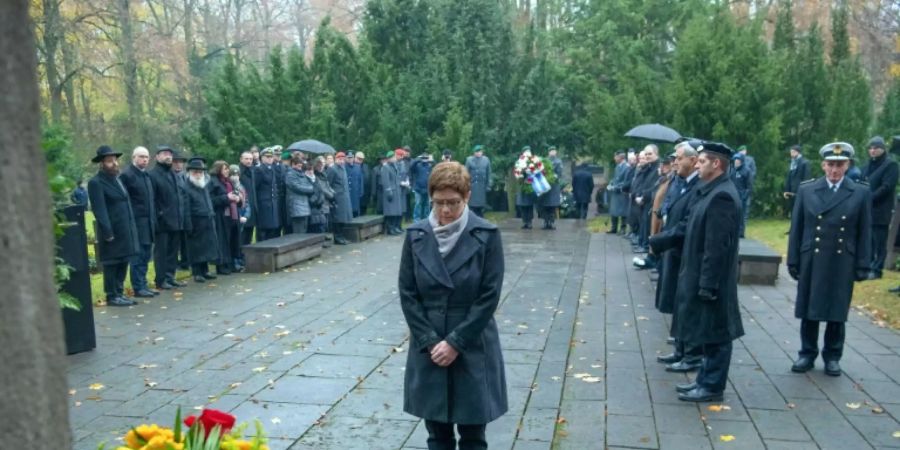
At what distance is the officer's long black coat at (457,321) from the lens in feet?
12.0

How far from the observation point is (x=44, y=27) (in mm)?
22406

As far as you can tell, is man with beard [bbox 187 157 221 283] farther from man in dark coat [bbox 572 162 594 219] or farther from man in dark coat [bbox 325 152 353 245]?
man in dark coat [bbox 572 162 594 219]

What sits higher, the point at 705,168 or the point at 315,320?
the point at 705,168

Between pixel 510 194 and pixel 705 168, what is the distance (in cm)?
1829

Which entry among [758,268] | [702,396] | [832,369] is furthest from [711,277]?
[758,268]

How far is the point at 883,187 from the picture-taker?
11289 millimetres

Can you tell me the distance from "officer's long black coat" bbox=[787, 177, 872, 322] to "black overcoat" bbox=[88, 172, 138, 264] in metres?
7.42

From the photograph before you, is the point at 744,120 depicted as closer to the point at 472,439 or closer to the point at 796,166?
the point at 796,166

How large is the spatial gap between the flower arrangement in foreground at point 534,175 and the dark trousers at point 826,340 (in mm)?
12199

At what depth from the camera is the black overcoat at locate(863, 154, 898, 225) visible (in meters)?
11.3

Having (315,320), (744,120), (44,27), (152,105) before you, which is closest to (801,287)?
(315,320)

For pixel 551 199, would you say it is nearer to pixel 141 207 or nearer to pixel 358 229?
pixel 358 229

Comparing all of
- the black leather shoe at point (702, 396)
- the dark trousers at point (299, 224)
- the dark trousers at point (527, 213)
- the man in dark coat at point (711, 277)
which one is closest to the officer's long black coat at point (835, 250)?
the man in dark coat at point (711, 277)

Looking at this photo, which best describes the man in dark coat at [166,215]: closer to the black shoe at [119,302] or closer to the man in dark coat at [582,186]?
the black shoe at [119,302]
